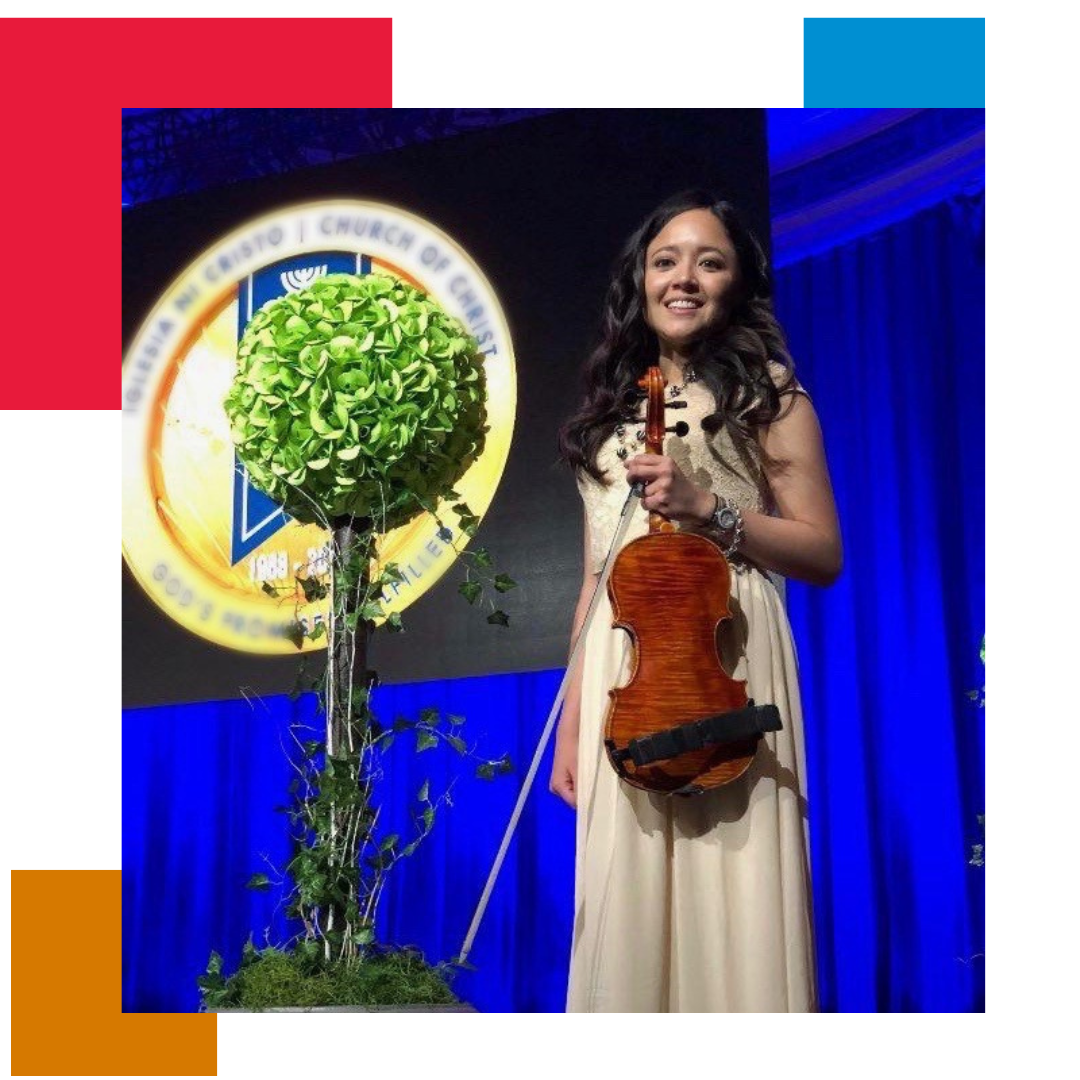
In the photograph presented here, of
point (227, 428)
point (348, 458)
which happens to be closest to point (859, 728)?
point (348, 458)

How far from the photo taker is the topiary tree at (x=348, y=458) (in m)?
2.47

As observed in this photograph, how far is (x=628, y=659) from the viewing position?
2.53 metres

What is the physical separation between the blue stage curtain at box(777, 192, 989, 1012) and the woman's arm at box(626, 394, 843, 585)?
2.65ft

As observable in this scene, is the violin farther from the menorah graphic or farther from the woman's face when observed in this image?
the menorah graphic

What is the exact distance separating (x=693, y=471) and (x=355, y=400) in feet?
1.72

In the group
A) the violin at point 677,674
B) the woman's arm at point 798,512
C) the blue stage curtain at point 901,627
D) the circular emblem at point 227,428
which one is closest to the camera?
the violin at point 677,674

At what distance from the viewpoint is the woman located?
242 cm

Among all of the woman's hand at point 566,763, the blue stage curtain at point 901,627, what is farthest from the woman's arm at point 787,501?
the blue stage curtain at point 901,627

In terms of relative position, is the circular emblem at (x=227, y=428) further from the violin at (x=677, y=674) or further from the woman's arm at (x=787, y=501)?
the violin at (x=677, y=674)

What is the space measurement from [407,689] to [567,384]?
0.73 meters

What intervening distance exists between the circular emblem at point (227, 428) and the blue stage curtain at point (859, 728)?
254mm

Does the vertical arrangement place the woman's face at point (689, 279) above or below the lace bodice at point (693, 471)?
above
